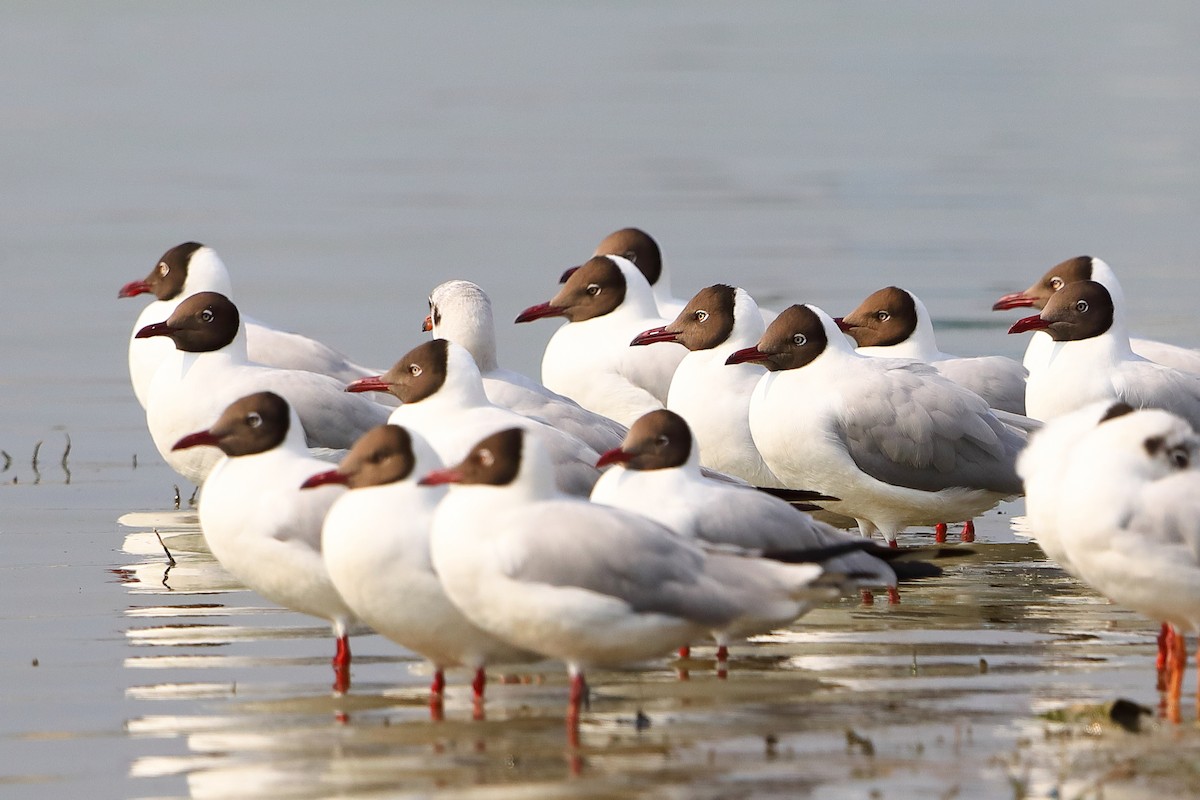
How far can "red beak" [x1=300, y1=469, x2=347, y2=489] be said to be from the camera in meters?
8.52

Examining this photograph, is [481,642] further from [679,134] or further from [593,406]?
[679,134]

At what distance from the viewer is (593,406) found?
46.4 feet

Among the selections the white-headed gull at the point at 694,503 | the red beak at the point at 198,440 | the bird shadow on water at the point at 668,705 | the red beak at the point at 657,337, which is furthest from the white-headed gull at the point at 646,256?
the red beak at the point at 198,440

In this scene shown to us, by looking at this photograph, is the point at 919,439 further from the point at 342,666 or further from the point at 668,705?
the point at 342,666

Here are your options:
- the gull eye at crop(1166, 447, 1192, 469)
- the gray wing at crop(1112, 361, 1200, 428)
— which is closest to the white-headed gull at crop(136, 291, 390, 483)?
the gray wing at crop(1112, 361, 1200, 428)

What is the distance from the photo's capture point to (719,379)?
12586 millimetres

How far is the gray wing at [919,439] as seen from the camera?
37.8ft

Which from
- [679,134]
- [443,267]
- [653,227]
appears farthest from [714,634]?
[679,134]

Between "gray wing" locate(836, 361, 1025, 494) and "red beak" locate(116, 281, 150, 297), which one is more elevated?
"red beak" locate(116, 281, 150, 297)

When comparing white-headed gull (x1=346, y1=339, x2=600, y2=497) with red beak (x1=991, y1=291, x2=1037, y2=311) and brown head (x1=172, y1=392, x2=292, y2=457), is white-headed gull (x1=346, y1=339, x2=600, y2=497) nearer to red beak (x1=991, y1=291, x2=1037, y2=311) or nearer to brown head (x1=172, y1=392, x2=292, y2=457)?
brown head (x1=172, y1=392, x2=292, y2=457)

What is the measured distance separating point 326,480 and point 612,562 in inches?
51.6

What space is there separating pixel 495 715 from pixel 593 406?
578 cm

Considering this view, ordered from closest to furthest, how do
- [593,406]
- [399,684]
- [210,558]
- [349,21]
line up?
1. [399,684]
2. [210,558]
3. [593,406]
4. [349,21]

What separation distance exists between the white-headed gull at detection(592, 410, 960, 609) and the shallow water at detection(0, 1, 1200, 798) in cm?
56
